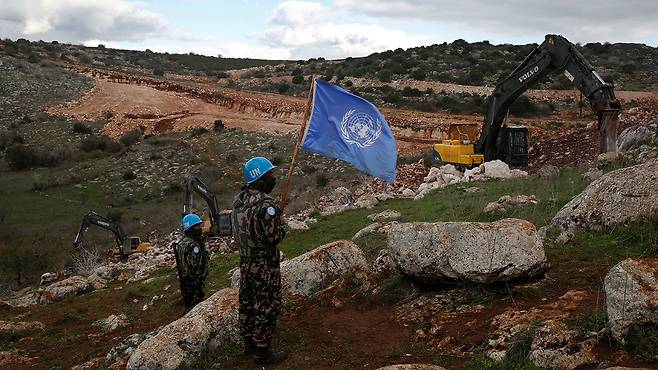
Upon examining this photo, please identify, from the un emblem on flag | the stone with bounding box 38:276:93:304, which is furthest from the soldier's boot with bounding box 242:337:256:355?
the stone with bounding box 38:276:93:304

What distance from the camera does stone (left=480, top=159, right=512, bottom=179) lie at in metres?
17.1

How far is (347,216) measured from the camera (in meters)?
15.1

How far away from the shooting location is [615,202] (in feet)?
22.6

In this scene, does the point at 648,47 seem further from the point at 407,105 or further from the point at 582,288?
the point at 582,288

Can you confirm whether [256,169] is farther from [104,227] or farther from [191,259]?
[104,227]

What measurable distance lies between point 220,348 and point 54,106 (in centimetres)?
4029

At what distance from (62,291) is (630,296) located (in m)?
12.8

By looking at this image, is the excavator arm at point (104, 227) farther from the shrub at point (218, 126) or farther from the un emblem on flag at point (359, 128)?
the shrub at point (218, 126)

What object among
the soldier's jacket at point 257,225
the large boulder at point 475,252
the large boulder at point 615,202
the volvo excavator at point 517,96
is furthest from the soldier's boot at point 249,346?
the volvo excavator at point 517,96

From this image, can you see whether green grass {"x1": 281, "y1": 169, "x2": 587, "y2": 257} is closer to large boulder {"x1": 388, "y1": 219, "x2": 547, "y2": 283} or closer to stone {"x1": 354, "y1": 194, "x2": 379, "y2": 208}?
stone {"x1": 354, "y1": 194, "x2": 379, "y2": 208}

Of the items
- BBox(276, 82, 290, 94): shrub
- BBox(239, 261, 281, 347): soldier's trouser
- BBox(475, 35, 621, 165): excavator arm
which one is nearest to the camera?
BBox(239, 261, 281, 347): soldier's trouser

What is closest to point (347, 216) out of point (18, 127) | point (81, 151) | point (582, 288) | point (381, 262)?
point (381, 262)

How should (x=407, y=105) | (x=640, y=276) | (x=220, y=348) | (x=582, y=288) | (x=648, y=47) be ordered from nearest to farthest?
(x=640, y=276)
(x=582, y=288)
(x=220, y=348)
(x=407, y=105)
(x=648, y=47)

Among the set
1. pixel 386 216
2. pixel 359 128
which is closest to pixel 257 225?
pixel 359 128
